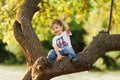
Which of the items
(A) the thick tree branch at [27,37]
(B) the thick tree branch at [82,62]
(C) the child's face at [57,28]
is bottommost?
(B) the thick tree branch at [82,62]

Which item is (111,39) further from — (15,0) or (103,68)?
(103,68)

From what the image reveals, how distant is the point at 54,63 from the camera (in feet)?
23.4

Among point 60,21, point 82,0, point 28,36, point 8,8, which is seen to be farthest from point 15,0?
point 60,21

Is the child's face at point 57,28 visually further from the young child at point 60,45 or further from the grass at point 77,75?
the grass at point 77,75

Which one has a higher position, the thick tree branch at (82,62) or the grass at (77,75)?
the grass at (77,75)

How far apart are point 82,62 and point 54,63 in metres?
0.42

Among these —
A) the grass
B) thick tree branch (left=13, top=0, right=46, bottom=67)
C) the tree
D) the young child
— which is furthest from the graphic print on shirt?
the grass

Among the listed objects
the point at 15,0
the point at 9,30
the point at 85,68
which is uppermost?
the point at 15,0

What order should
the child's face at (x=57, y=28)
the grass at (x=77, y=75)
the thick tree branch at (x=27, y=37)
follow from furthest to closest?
the grass at (x=77, y=75) < the thick tree branch at (x=27, y=37) < the child's face at (x=57, y=28)

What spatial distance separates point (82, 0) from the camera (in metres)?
10.6

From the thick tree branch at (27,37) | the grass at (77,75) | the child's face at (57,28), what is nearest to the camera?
the child's face at (57,28)

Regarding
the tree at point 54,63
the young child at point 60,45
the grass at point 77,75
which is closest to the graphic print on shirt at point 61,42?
the young child at point 60,45

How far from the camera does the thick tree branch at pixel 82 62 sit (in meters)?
7.09

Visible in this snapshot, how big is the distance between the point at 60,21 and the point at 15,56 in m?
17.9
